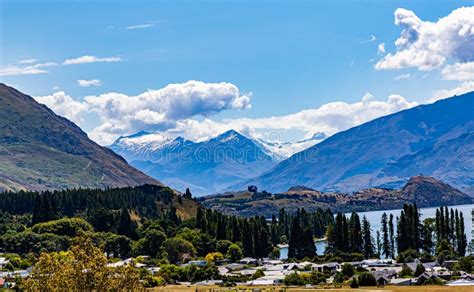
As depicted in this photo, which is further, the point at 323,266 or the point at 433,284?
the point at 323,266

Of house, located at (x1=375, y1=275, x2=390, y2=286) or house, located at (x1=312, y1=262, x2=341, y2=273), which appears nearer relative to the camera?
house, located at (x1=375, y1=275, x2=390, y2=286)

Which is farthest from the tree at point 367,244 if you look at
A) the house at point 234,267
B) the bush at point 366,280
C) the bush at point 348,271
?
the bush at point 366,280

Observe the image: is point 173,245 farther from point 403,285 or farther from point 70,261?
point 70,261

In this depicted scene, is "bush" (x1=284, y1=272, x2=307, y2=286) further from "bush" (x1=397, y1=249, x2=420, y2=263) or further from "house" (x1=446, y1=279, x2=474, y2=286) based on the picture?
"bush" (x1=397, y1=249, x2=420, y2=263)

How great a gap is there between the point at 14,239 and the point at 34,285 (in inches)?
4911

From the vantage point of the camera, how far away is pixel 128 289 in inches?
2554

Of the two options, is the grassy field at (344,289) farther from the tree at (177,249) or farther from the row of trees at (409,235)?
the row of trees at (409,235)

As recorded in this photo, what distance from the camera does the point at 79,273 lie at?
62.5 meters

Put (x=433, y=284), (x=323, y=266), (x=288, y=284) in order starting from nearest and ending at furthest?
(x=433, y=284), (x=288, y=284), (x=323, y=266)

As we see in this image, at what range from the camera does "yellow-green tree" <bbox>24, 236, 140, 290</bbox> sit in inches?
2453

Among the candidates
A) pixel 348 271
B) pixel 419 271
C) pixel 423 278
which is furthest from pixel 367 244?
pixel 423 278

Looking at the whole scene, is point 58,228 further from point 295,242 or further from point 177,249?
point 295,242

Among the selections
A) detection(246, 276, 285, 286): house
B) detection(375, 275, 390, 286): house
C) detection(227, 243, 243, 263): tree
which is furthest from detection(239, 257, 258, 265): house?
detection(375, 275, 390, 286): house

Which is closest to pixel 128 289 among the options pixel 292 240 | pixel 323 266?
pixel 323 266
